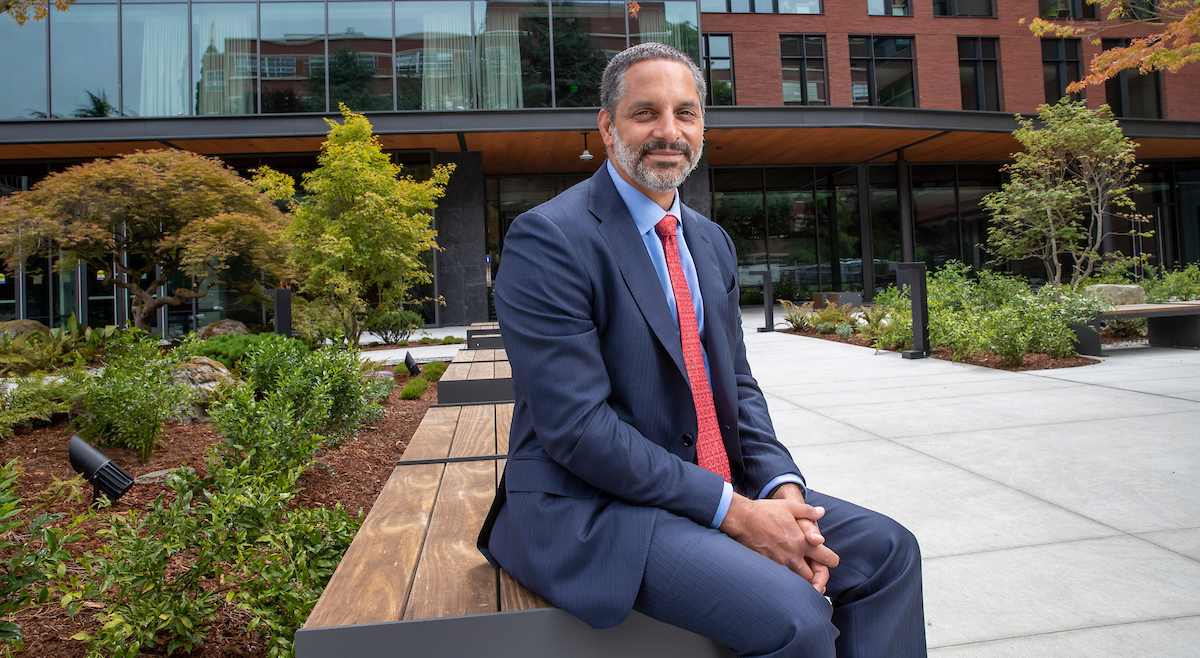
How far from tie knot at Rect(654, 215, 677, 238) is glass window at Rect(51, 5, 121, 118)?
21.2m

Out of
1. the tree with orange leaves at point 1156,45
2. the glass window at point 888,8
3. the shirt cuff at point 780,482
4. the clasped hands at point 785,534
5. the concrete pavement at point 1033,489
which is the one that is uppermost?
the glass window at point 888,8

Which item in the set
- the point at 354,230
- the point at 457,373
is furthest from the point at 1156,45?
the point at 354,230

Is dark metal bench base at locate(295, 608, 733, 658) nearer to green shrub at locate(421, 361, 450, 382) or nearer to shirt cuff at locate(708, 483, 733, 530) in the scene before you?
shirt cuff at locate(708, 483, 733, 530)

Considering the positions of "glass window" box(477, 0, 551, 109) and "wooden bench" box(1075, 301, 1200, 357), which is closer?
"wooden bench" box(1075, 301, 1200, 357)

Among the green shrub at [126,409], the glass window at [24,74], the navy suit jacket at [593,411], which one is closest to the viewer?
the navy suit jacket at [593,411]

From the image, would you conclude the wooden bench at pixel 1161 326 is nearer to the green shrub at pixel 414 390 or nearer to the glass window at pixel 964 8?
the green shrub at pixel 414 390

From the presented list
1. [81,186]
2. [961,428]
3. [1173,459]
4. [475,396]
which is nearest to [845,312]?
[961,428]

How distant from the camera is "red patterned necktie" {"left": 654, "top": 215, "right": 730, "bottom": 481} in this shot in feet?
5.89

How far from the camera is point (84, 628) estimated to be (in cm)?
238

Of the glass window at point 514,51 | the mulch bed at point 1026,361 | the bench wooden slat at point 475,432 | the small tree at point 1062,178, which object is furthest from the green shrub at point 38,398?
the small tree at point 1062,178

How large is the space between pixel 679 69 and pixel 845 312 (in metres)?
Answer: 13.1

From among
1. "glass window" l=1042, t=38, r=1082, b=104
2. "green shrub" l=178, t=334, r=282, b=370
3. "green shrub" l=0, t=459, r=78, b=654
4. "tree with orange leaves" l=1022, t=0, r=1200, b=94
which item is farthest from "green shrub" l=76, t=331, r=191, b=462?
"glass window" l=1042, t=38, r=1082, b=104

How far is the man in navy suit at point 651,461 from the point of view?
4.79 ft

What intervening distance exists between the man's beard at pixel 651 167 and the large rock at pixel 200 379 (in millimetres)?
4893
